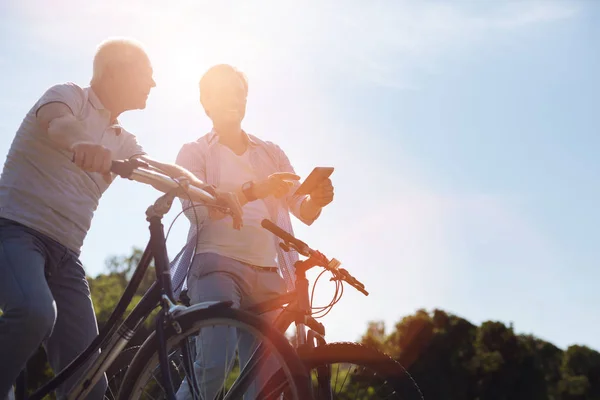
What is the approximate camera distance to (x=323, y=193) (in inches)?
177

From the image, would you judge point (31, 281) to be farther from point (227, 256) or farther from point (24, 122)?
point (227, 256)

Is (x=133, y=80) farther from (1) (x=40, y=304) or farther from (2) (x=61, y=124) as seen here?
(1) (x=40, y=304)

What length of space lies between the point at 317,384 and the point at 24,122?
1.90 meters

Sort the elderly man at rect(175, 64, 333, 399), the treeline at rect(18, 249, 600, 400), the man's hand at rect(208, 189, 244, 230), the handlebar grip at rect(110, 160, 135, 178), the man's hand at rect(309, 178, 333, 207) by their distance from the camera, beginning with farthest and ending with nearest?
the treeline at rect(18, 249, 600, 400) → the man's hand at rect(309, 178, 333, 207) → the elderly man at rect(175, 64, 333, 399) → the man's hand at rect(208, 189, 244, 230) → the handlebar grip at rect(110, 160, 135, 178)

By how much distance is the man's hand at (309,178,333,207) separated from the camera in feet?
14.7

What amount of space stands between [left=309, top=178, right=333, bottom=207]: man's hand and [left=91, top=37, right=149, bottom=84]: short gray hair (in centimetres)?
120

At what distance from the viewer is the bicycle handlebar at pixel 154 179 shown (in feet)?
11.1

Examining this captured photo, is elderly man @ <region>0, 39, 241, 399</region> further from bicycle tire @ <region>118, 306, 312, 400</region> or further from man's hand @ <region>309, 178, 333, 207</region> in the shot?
man's hand @ <region>309, 178, 333, 207</region>

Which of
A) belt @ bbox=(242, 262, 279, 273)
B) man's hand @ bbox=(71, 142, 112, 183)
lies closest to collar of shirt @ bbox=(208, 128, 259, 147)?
belt @ bbox=(242, 262, 279, 273)

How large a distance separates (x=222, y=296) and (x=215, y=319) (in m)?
1.06

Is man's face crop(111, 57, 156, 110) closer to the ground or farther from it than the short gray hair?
closer to the ground

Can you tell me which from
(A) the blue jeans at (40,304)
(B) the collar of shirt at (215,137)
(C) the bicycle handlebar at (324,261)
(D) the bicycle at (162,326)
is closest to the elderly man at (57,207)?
(A) the blue jeans at (40,304)

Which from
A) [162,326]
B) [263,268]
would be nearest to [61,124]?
[162,326]

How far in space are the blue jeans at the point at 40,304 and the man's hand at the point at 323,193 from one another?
1342mm
